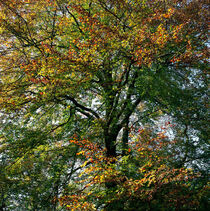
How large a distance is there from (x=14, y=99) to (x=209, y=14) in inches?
323

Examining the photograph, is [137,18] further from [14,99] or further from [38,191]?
[38,191]

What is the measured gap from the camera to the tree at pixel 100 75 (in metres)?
6.66

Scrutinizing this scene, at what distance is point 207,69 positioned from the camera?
24.7 ft

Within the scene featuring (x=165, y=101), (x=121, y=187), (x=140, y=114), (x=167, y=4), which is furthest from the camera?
(x=140, y=114)

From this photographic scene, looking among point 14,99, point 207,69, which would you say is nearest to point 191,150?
point 207,69

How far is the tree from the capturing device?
666 centimetres

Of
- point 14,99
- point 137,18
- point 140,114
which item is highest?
point 137,18

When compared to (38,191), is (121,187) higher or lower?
lower

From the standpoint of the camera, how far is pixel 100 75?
9398 millimetres

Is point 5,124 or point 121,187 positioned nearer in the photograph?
point 121,187

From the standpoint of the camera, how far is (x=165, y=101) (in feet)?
24.0

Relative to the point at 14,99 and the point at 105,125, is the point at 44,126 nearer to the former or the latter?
the point at 14,99

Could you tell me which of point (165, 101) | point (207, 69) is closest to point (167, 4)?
point (207, 69)

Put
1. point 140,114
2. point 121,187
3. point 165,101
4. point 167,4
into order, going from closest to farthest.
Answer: point 121,187
point 165,101
point 167,4
point 140,114
